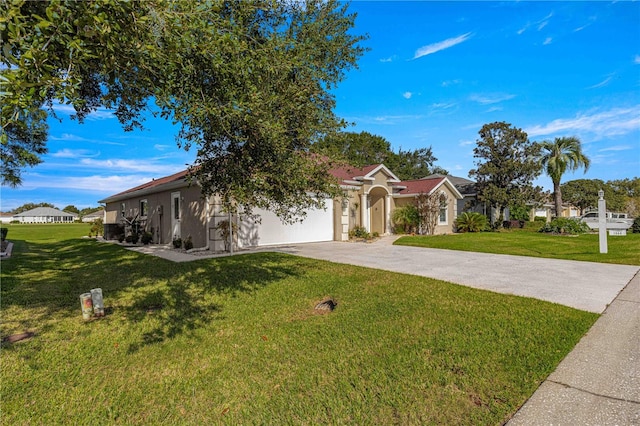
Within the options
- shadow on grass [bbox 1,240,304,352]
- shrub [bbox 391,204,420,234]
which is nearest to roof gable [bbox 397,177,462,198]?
shrub [bbox 391,204,420,234]

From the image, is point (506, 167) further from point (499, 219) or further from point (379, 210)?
point (379, 210)

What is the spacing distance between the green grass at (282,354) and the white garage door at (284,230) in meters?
7.72

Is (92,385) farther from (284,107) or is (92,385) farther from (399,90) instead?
(399,90)

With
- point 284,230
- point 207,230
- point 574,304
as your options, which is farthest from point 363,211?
point 574,304

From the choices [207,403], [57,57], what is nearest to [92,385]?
[207,403]

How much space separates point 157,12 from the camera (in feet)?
9.20

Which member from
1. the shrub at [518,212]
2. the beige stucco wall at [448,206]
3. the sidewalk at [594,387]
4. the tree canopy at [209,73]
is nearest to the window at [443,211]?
the beige stucco wall at [448,206]

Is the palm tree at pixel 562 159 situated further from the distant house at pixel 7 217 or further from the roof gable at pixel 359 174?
the distant house at pixel 7 217

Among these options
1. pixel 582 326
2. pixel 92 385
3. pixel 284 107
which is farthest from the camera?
pixel 284 107

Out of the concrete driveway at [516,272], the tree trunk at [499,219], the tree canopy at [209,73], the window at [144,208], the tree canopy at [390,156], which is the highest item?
the tree canopy at [390,156]

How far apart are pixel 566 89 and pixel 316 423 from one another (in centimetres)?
1728

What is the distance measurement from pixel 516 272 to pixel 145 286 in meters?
9.34

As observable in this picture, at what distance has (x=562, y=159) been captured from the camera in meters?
27.3

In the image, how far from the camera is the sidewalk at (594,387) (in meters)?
2.70
